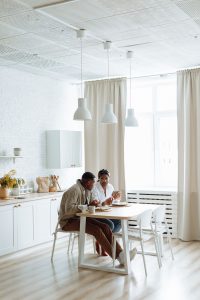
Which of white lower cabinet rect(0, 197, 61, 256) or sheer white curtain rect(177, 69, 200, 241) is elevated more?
sheer white curtain rect(177, 69, 200, 241)

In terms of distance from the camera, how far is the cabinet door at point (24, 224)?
6.37 m

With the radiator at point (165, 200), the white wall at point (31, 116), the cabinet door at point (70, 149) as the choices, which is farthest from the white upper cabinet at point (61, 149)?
the radiator at point (165, 200)

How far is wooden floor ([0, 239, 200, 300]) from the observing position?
4477mm

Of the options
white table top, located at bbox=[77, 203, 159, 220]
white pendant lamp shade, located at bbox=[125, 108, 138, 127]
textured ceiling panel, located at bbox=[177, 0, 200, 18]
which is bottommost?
white table top, located at bbox=[77, 203, 159, 220]

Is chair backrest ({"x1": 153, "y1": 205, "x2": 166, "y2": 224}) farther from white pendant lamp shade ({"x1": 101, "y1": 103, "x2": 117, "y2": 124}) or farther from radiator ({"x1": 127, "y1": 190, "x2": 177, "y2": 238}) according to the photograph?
radiator ({"x1": 127, "y1": 190, "x2": 177, "y2": 238})

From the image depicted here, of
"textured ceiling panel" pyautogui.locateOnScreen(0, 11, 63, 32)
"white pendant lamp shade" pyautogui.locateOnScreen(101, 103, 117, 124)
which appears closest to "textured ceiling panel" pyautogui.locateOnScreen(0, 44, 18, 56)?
"textured ceiling panel" pyautogui.locateOnScreen(0, 11, 63, 32)

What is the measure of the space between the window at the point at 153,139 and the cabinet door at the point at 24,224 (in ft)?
6.89

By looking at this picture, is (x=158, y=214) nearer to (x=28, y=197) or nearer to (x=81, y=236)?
(x=81, y=236)

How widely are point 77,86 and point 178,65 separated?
2.33 meters

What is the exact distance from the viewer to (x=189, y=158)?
7.08m

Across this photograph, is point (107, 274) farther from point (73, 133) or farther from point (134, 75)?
point (134, 75)

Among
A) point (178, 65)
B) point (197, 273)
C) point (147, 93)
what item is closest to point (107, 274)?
point (197, 273)

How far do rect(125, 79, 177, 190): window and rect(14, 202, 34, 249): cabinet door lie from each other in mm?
2099

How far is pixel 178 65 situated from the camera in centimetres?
695
